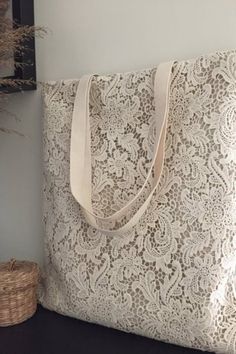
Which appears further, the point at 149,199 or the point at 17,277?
the point at 17,277

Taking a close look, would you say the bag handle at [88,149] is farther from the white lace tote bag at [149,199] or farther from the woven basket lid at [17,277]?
the woven basket lid at [17,277]

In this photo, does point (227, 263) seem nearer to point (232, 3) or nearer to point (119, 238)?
point (119, 238)

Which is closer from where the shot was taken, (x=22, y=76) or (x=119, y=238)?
(x=119, y=238)

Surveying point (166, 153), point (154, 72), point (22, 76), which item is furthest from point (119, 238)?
point (22, 76)

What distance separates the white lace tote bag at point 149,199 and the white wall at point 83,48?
0.06m

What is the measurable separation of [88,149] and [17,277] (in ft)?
0.91

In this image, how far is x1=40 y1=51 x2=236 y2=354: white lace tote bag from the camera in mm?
616

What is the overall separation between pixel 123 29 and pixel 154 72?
14 centimetres

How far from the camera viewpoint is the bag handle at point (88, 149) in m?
0.64

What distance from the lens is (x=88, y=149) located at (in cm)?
73

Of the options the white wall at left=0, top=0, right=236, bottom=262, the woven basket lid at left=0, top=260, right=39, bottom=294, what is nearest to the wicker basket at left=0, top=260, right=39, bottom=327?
the woven basket lid at left=0, top=260, right=39, bottom=294

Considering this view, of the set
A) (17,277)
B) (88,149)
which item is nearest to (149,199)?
(88,149)

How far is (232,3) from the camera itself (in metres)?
0.64

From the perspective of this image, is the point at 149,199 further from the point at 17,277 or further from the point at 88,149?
the point at 17,277
